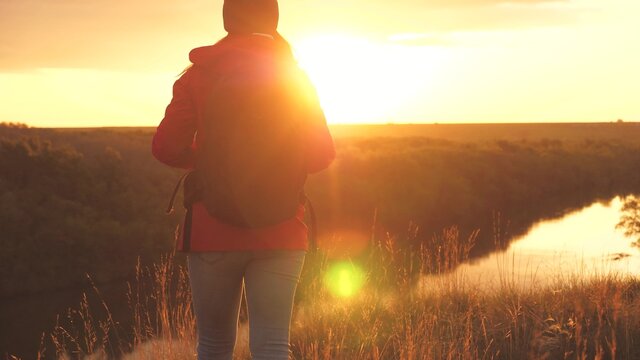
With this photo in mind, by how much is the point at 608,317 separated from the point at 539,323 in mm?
653

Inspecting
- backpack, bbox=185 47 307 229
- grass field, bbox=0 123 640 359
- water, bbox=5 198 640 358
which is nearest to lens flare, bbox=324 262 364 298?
grass field, bbox=0 123 640 359

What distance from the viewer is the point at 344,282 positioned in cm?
796

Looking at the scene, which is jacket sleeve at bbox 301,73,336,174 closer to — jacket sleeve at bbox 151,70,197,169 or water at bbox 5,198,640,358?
jacket sleeve at bbox 151,70,197,169

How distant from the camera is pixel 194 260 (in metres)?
2.28

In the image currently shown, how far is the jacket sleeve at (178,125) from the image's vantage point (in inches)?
90.9

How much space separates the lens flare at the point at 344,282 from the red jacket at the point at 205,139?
454cm

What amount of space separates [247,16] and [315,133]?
0.46 m

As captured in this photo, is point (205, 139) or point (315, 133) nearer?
point (205, 139)

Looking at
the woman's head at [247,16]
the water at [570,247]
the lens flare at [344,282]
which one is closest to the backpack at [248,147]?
the woman's head at [247,16]

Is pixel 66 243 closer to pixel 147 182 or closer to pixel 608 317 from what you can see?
pixel 147 182

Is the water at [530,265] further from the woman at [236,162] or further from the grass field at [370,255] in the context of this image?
the woman at [236,162]

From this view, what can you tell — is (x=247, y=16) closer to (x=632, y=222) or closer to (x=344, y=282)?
(x=344, y=282)

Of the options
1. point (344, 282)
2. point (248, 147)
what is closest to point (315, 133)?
point (248, 147)

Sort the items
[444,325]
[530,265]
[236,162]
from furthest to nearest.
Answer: [530,265] → [444,325] → [236,162]
